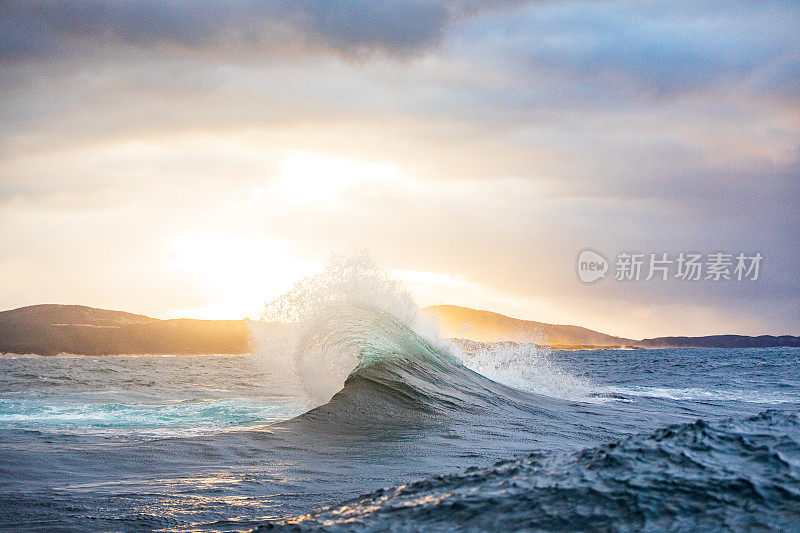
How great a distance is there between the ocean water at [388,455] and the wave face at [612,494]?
11 mm

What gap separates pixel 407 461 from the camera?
6.18 metres

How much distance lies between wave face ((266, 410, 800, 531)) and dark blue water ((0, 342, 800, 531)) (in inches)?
0.4

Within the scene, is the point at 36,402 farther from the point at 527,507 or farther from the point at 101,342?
the point at 101,342

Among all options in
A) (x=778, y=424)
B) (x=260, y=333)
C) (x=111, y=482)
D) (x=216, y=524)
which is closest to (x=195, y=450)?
(x=111, y=482)

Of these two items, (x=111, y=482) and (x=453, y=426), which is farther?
(x=453, y=426)

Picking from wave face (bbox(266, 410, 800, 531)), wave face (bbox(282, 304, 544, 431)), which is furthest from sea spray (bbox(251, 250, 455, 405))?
wave face (bbox(266, 410, 800, 531))

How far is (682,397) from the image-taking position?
17156 mm

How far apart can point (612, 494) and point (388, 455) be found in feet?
13.6

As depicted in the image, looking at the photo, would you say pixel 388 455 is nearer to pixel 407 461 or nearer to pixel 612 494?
pixel 407 461

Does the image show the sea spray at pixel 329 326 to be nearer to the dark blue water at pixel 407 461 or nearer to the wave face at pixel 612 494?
the dark blue water at pixel 407 461

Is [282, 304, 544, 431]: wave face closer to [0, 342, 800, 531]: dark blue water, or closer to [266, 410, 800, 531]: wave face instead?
[0, 342, 800, 531]: dark blue water

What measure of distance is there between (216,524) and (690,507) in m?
2.87

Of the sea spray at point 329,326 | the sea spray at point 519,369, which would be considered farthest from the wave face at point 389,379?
the sea spray at point 519,369

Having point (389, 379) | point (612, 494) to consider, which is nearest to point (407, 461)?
point (612, 494)
